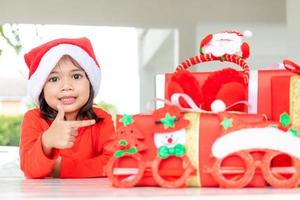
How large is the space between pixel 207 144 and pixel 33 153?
0.33m

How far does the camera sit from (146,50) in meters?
7.09

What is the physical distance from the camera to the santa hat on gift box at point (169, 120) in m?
0.59

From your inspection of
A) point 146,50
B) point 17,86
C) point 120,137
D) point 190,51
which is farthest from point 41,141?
point 146,50

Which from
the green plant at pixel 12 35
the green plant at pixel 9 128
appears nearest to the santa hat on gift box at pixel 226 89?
the green plant at pixel 12 35

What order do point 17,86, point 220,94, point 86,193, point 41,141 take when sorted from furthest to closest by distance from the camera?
point 17,86
point 41,141
point 220,94
point 86,193

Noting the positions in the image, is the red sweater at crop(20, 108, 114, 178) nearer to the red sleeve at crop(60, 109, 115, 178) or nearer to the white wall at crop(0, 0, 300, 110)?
the red sleeve at crop(60, 109, 115, 178)

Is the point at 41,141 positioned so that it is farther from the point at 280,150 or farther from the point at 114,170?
the point at 280,150

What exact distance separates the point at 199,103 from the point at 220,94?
0.10 feet

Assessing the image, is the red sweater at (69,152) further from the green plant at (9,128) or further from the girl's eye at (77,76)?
the green plant at (9,128)

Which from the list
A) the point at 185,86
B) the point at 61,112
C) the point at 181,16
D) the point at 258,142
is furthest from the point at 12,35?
the point at 258,142

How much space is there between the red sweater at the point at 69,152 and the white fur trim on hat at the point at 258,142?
32cm

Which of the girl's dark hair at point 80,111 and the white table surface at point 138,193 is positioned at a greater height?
the girl's dark hair at point 80,111

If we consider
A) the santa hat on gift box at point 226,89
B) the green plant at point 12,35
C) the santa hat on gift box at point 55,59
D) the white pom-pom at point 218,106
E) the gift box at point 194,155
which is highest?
the green plant at point 12,35

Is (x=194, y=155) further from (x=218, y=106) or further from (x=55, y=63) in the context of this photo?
(x=55, y=63)
